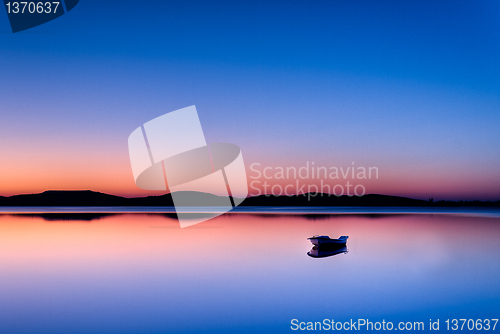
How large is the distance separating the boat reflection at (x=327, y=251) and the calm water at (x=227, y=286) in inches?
9.2

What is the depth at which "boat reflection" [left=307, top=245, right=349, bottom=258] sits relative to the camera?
10836mm

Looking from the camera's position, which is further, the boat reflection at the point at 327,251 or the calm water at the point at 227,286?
the boat reflection at the point at 327,251

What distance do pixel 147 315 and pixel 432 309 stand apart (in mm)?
4830

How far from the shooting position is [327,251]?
11.1 meters

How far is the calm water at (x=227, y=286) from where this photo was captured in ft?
18.1

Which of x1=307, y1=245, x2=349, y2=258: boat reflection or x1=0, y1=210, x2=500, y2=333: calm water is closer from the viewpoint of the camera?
x1=0, y1=210, x2=500, y2=333: calm water

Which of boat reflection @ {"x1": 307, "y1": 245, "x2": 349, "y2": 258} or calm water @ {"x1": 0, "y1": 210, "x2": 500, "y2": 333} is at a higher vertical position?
calm water @ {"x1": 0, "y1": 210, "x2": 500, "y2": 333}

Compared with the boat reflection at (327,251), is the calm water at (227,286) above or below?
above

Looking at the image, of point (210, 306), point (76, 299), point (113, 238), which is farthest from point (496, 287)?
point (113, 238)

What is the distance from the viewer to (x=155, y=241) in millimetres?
13250

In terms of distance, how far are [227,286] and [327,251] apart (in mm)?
4743

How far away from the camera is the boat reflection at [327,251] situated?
1084 centimetres

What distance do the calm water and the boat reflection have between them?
23cm

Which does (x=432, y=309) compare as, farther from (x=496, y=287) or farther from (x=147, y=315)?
(x=147, y=315)
